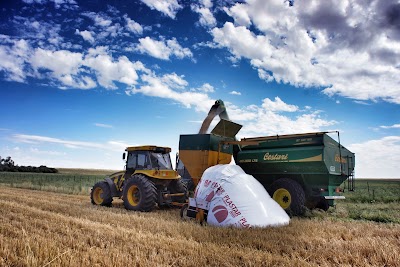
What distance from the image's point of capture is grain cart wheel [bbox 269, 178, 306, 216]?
959 cm

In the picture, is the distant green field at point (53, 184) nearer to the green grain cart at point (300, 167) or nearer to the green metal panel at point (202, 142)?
the green metal panel at point (202, 142)

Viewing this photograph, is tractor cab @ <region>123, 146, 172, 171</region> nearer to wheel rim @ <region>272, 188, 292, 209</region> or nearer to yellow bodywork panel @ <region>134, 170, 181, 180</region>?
yellow bodywork panel @ <region>134, 170, 181, 180</region>

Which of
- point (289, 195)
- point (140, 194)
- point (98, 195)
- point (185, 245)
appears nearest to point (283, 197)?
point (289, 195)

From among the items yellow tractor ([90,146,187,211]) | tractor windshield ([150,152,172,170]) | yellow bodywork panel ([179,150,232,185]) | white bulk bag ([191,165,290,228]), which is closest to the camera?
white bulk bag ([191,165,290,228])

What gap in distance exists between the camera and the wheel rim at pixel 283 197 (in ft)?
32.4

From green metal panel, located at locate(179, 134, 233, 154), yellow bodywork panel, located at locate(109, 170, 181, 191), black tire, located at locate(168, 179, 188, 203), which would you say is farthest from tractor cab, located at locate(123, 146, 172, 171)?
green metal panel, located at locate(179, 134, 233, 154)

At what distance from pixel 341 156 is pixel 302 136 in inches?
66.3

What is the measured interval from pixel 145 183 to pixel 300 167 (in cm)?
480

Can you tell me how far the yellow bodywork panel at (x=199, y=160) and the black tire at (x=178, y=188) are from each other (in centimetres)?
54

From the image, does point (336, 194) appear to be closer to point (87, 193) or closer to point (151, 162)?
point (151, 162)

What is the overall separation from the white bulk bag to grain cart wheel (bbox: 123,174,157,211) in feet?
6.89

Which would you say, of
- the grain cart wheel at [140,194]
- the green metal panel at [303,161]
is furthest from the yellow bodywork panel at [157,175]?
the green metal panel at [303,161]

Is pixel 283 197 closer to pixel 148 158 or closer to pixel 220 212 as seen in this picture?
pixel 220 212

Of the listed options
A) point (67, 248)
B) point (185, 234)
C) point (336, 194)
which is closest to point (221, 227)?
point (185, 234)
